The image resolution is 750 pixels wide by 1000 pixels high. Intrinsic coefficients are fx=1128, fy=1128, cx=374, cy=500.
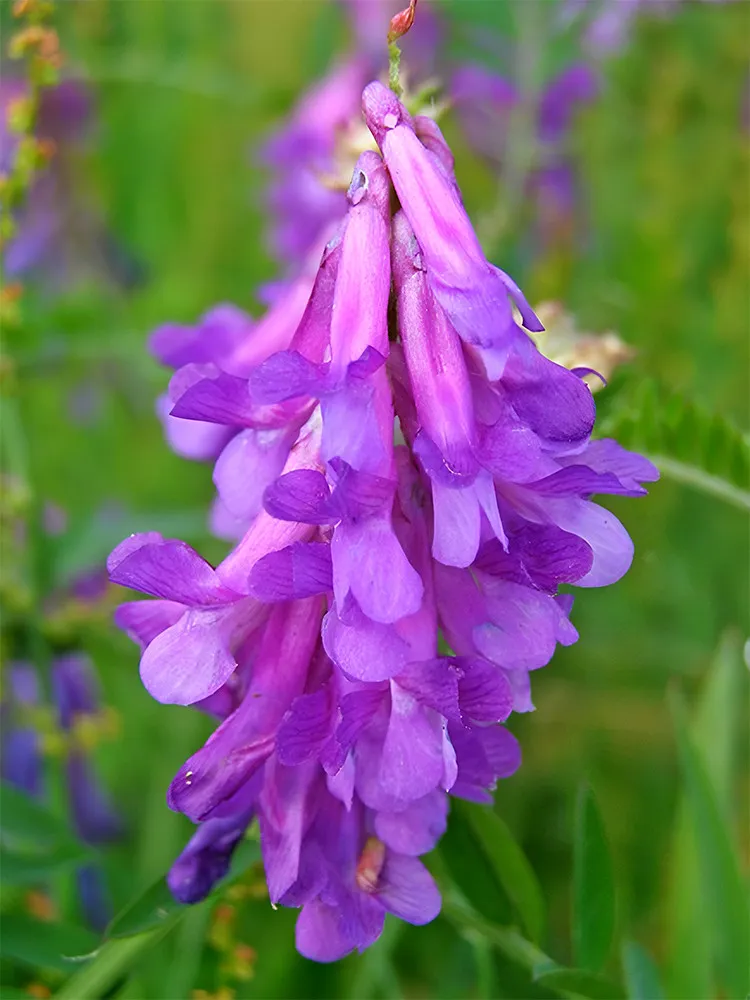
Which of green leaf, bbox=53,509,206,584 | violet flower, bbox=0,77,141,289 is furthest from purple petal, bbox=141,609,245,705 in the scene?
violet flower, bbox=0,77,141,289

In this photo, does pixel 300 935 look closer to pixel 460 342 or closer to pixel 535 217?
pixel 460 342

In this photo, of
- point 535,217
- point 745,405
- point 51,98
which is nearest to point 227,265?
point 51,98

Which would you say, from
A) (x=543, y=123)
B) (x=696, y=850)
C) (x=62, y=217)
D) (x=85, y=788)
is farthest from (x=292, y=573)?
(x=62, y=217)

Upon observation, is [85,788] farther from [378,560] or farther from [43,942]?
[378,560]

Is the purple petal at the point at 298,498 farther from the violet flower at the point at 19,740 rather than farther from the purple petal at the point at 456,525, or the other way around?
the violet flower at the point at 19,740

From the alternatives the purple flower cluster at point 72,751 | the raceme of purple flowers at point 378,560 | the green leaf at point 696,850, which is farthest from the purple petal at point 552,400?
the purple flower cluster at point 72,751

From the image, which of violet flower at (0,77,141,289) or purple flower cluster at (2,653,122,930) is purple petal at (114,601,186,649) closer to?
purple flower cluster at (2,653,122,930)
